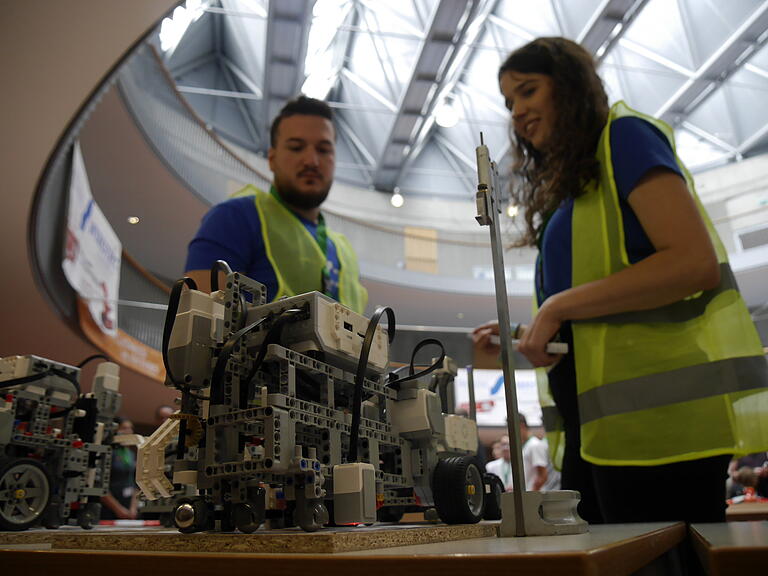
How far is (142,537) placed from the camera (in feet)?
2.74

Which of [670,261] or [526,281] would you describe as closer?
[670,261]

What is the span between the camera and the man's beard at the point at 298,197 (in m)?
1.97

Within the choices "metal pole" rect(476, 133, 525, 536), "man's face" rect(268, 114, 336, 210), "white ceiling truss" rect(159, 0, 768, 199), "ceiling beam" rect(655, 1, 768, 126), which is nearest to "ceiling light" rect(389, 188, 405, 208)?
"white ceiling truss" rect(159, 0, 768, 199)

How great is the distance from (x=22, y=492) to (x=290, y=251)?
1.15 m

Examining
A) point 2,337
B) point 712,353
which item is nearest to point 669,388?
point 712,353

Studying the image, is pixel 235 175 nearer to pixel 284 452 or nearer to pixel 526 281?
pixel 526 281

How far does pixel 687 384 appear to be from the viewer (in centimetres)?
126

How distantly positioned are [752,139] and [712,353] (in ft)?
43.5

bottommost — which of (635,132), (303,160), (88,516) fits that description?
(88,516)

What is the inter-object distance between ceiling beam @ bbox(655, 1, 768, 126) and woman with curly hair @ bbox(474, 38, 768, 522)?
417 inches

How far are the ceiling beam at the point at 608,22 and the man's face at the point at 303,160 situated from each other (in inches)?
323

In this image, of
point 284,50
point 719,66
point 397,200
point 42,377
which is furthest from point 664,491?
point 397,200

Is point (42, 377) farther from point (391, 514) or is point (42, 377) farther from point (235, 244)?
point (391, 514)

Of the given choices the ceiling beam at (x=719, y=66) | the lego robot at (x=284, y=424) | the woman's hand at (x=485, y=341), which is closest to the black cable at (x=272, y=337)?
the lego robot at (x=284, y=424)
